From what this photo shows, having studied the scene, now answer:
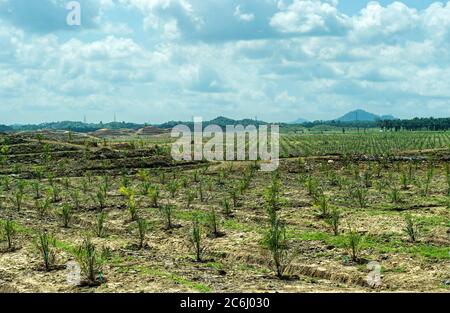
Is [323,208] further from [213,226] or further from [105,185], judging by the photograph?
[105,185]

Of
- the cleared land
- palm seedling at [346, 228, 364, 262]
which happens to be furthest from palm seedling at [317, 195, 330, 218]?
palm seedling at [346, 228, 364, 262]

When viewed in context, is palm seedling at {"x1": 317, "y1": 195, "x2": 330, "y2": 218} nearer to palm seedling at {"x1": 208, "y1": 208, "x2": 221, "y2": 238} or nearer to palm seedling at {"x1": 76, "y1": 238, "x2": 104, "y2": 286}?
palm seedling at {"x1": 208, "y1": 208, "x2": 221, "y2": 238}

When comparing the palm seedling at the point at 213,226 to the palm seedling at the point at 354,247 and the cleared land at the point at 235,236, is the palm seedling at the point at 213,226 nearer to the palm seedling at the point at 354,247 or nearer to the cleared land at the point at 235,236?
the cleared land at the point at 235,236

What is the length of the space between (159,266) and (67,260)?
248 cm

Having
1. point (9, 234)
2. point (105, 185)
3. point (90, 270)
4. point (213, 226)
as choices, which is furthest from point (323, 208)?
point (105, 185)

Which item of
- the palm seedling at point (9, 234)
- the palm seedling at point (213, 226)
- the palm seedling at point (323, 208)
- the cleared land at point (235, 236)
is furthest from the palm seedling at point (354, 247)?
the palm seedling at point (9, 234)

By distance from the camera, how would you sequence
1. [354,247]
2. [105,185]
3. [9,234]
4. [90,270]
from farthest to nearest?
1. [105,185]
2. [9,234]
3. [354,247]
4. [90,270]

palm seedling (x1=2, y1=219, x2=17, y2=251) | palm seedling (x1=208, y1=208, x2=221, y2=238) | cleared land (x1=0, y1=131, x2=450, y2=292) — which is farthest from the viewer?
palm seedling (x1=208, y1=208, x2=221, y2=238)

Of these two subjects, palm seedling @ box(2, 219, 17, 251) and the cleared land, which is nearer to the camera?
the cleared land

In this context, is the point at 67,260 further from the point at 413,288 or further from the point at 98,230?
the point at 413,288

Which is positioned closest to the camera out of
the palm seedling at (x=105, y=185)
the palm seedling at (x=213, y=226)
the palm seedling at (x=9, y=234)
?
the palm seedling at (x=9, y=234)

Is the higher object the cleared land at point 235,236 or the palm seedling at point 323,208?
the palm seedling at point 323,208
